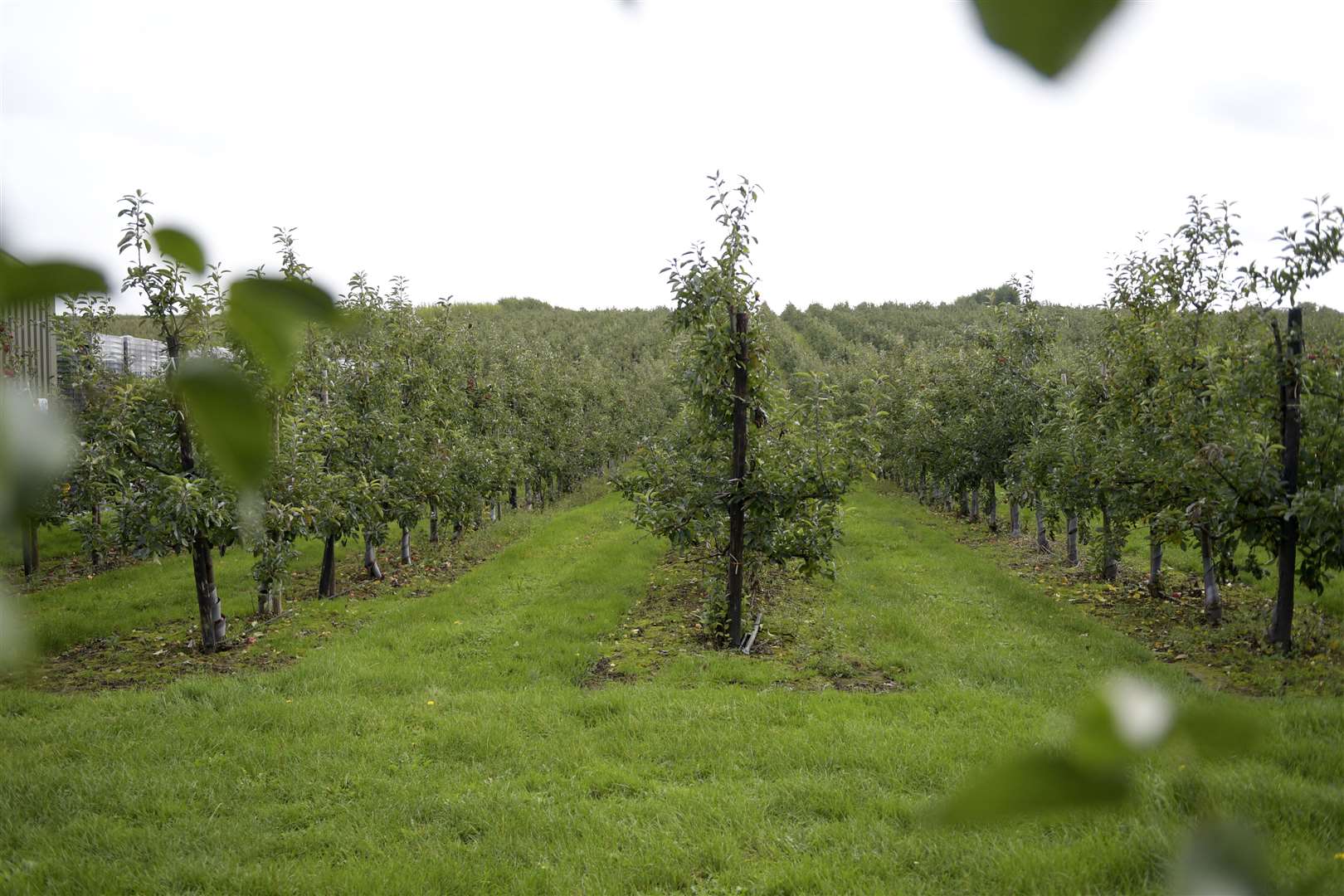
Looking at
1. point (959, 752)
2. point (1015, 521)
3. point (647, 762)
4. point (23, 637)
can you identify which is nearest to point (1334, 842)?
point (959, 752)

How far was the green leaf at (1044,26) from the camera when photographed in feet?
1.16

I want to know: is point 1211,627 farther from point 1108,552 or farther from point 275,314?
point 275,314

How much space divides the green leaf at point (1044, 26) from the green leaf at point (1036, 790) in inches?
13.1

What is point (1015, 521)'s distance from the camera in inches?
746

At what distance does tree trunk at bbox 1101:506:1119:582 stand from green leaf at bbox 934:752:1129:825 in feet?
42.0

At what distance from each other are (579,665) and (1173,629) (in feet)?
23.9

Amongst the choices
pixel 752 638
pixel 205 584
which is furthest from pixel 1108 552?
pixel 205 584

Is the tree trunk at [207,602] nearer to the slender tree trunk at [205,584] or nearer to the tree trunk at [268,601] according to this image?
the slender tree trunk at [205,584]

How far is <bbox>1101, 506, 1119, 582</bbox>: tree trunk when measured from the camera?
11.7 metres

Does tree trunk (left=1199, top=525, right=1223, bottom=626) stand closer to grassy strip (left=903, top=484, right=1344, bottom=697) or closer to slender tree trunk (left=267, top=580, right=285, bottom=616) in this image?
grassy strip (left=903, top=484, right=1344, bottom=697)

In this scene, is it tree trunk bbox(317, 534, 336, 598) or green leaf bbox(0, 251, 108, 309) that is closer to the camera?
green leaf bbox(0, 251, 108, 309)

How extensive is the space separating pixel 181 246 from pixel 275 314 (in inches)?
6.2

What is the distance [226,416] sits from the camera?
436mm

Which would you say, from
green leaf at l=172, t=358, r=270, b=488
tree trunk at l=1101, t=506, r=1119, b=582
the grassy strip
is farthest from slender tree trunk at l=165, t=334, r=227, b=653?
tree trunk at l=1101, t=506, r=1119, b=582
